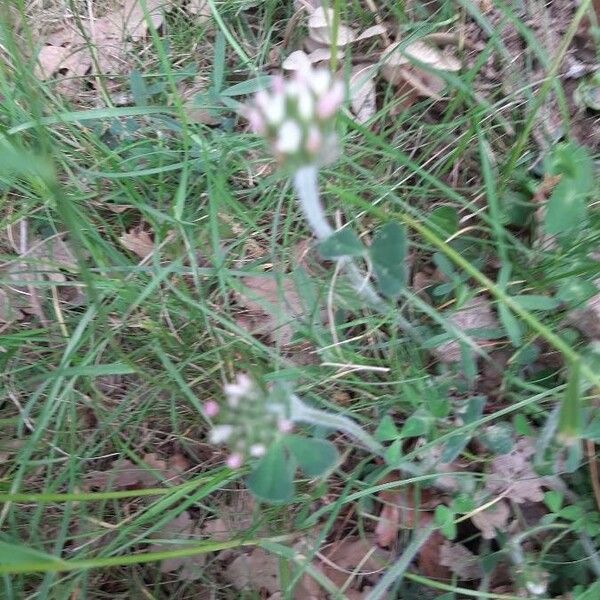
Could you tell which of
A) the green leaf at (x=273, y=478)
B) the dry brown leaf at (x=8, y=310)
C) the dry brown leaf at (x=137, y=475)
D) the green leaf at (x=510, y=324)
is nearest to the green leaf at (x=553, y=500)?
the green leaf at (x=510, y=324)

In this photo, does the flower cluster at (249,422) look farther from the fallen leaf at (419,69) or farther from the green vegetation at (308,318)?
the fallen leaf at (419,69)

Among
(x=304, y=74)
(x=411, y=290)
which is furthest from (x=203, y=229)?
(x=304, y=74)

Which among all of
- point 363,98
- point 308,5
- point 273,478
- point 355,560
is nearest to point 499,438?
point 355,560

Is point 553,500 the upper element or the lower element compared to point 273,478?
lower

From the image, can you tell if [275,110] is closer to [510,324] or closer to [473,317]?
[510,324]

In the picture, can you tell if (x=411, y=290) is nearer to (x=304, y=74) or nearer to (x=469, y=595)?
(x=469, y=595)

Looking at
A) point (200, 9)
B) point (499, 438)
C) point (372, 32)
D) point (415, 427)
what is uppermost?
point (200, 9)
